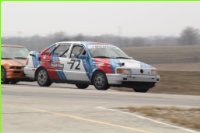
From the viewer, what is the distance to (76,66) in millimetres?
19953

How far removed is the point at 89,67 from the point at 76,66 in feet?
2.09

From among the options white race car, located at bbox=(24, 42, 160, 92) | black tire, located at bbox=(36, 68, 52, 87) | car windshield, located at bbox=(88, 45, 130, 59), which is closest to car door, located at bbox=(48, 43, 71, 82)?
white race car, located at bbox=(24, 42, 160, 92)

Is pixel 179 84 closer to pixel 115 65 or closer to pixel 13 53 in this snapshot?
pixel 115 65

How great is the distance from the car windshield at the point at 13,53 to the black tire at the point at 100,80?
5068mm

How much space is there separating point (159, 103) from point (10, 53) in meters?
10.2

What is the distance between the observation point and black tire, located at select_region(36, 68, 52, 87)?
20859 mm

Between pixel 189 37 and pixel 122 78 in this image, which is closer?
pixel 122 78

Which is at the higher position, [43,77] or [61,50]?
[61,50]

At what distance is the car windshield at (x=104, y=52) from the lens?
19625 mm

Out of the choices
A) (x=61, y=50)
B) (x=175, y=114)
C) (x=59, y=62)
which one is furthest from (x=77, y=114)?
(x=61, y=50)

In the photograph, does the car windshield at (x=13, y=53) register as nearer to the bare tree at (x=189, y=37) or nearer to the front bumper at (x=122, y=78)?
the front bumper at (x=122, y=78)

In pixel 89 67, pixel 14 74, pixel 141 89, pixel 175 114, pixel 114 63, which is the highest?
pixel 114 63

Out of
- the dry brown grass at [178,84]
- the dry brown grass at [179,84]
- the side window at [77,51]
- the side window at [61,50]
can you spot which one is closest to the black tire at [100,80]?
the side window at [77,51]

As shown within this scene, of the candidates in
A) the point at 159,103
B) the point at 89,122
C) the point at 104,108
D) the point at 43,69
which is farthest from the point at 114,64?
the point at 89,122
